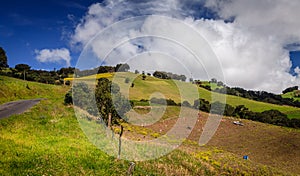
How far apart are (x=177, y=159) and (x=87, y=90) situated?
16.2 meters

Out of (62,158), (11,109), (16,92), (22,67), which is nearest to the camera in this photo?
(62,158)

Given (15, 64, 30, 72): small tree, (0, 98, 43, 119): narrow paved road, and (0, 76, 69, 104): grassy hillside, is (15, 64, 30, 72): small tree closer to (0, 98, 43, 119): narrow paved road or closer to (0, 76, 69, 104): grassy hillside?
(0, 76, 69, 104): grassy hillside

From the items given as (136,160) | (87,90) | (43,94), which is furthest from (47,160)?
(43,94)

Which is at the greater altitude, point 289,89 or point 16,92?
point 289,89

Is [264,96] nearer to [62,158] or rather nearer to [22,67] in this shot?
[22,67]

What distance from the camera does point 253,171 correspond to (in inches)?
975

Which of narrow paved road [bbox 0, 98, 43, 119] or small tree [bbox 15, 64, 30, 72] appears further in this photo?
small tree [bbox 15, 64, 30, 72]

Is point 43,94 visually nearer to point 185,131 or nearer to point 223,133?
point 185,131

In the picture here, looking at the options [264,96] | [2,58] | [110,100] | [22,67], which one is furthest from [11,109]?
[264,96]

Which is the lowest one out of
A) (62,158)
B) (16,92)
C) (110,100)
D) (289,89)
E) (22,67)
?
(62,158)

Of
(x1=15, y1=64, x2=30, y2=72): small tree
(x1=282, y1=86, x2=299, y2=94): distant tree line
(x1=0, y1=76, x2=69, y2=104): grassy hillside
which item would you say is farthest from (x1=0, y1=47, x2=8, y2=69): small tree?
(x1=282, y1=86, x2=299, y2=94): distant tree line

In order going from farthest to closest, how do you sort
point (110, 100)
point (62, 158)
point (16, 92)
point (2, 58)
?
point (2, 58) < point (16, 92) < point (110, 100) < point (62, 158)

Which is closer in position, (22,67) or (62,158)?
(62,158)

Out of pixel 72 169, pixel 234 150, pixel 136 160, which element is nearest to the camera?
pixel 72 169
